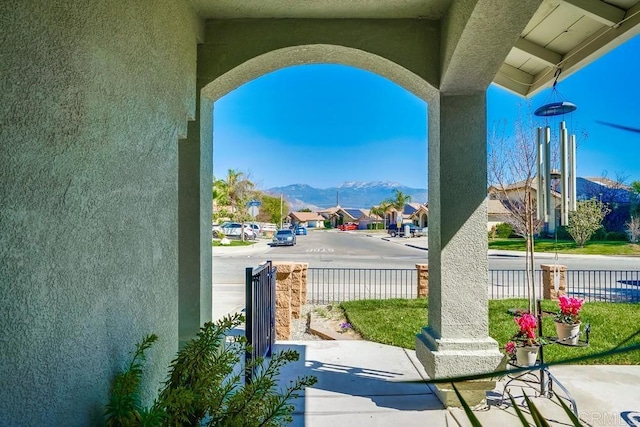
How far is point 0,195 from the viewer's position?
113cm

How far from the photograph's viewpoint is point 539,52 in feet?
12.6

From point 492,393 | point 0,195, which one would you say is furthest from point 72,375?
point 492,393

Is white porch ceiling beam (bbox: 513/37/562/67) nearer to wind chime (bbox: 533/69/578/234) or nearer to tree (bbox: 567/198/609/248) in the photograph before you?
wind chime (bbox: 533/69/578/234)

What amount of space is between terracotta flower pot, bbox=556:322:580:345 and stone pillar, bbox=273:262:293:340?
3.24 metres

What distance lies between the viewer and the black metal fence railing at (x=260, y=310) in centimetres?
358

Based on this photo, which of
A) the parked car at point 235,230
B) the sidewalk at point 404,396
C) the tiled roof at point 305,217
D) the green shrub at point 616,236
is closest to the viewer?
the sidewalk at point 404,396

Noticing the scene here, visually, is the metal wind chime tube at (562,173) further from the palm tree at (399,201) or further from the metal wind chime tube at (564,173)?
the palm tree at (399,201)

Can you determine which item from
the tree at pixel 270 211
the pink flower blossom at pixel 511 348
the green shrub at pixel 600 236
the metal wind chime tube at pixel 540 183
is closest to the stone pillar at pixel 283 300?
the pink flower blossom at pixel 511 348

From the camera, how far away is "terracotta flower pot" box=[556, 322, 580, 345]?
367cm

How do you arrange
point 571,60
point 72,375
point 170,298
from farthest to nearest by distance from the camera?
1. point 571,60
2. point 170,298
3. point 72,375

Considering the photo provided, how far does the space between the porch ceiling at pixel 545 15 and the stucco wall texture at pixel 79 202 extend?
1.11m

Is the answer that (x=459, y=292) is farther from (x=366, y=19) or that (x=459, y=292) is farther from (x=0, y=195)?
(x=0, y=195)

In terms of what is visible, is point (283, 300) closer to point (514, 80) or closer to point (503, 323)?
point (503, 323)

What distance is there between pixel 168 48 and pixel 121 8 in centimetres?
66
